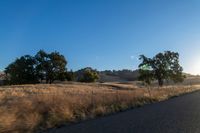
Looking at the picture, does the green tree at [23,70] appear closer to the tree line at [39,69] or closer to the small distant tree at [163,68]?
the tree line at [39,69]

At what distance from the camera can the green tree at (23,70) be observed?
240 feet

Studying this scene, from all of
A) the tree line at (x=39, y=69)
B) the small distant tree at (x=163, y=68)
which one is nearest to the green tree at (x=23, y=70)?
the tree line at (x=39, y=69)

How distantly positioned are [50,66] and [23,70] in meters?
5.80

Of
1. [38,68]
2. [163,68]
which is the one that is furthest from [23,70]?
[163,68]

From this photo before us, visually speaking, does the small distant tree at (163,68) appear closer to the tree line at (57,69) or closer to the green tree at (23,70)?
the tree line at (57,69)

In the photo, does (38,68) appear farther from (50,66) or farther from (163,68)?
(163,68)

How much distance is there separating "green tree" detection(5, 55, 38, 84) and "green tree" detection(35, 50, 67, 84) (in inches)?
55.5

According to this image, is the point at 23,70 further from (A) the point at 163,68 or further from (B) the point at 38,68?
(A) the point at 163,68

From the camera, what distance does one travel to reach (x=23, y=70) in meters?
72.9

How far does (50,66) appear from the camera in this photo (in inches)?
2876

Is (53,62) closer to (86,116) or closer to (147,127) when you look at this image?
(86,116)

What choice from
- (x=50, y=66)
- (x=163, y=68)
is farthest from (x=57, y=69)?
(x=163, y=68)

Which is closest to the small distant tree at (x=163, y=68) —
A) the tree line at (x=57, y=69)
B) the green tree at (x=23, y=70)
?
the tree line at (x=57, y=69)

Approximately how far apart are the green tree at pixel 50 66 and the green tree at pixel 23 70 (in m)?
1.41
